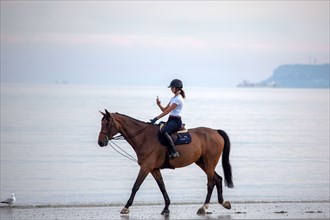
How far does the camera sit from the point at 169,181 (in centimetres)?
2948

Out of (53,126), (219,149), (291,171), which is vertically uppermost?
(219,149)

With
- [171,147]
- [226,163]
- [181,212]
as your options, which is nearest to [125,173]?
[226,163]

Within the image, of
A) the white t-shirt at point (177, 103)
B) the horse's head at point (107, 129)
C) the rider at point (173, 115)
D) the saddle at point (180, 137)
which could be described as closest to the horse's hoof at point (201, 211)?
the rider at point (173, 115)

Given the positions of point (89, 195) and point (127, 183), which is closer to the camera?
point (89, 195)

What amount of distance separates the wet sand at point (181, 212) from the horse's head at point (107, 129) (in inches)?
62.9

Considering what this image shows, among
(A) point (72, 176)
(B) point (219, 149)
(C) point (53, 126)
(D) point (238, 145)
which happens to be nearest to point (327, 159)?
(D) point (238, 145)

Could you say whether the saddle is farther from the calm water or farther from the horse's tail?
the calm water

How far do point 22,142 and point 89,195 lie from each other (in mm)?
24297

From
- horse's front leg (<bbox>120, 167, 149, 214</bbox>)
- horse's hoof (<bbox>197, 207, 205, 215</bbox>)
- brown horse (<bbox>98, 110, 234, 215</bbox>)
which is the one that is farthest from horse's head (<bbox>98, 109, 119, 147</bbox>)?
horse's hoof (<bbox>197, 207, 205, 215</bbox>)

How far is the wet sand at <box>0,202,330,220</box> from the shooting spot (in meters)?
18.0

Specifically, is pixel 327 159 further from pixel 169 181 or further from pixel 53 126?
pixel 53 126

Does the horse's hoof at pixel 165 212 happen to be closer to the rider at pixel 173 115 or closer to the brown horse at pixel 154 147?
the brown horse at pixel 154 147

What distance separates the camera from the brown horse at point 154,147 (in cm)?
1853

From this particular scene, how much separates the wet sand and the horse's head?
62.9 inches
